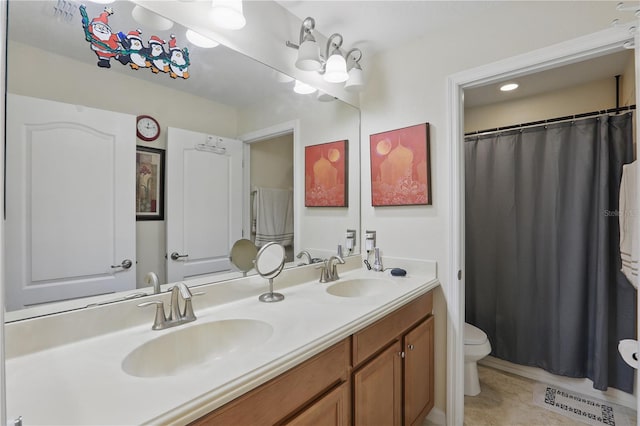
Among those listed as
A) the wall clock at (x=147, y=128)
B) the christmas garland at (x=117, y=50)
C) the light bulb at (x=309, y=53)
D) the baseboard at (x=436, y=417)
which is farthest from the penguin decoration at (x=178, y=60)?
the baseboard at (x=436, y=417)

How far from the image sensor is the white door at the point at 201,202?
128 centimetres

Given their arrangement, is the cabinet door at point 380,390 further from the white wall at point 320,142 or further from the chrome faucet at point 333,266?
the white wall at point 320,142

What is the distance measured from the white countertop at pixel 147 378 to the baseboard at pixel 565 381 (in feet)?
6.00

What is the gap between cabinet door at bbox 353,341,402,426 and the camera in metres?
1.19

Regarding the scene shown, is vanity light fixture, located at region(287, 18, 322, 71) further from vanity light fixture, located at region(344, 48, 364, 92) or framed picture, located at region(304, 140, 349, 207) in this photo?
framed picture, located at region(304, 140, 349, 207)

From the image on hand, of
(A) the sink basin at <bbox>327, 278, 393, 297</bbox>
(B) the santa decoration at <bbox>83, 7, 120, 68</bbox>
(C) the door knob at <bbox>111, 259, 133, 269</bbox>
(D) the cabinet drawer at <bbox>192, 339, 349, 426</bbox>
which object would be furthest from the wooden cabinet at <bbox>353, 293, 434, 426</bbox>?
(B) the santa decoration at <bbox>83, 7, 120, 68</bbox>

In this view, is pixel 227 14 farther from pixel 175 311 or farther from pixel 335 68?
pixel 175 311

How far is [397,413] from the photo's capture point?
1429 mm

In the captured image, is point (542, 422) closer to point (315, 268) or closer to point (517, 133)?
point (315, 268)

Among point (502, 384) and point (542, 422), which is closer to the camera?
point (542, 422)

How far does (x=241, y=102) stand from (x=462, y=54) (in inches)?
50.5

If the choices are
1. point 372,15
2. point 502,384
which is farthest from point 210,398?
point 502,384

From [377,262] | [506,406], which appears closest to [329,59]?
[377,262]

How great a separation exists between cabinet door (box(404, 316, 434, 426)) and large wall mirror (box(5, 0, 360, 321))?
983 millimetres
